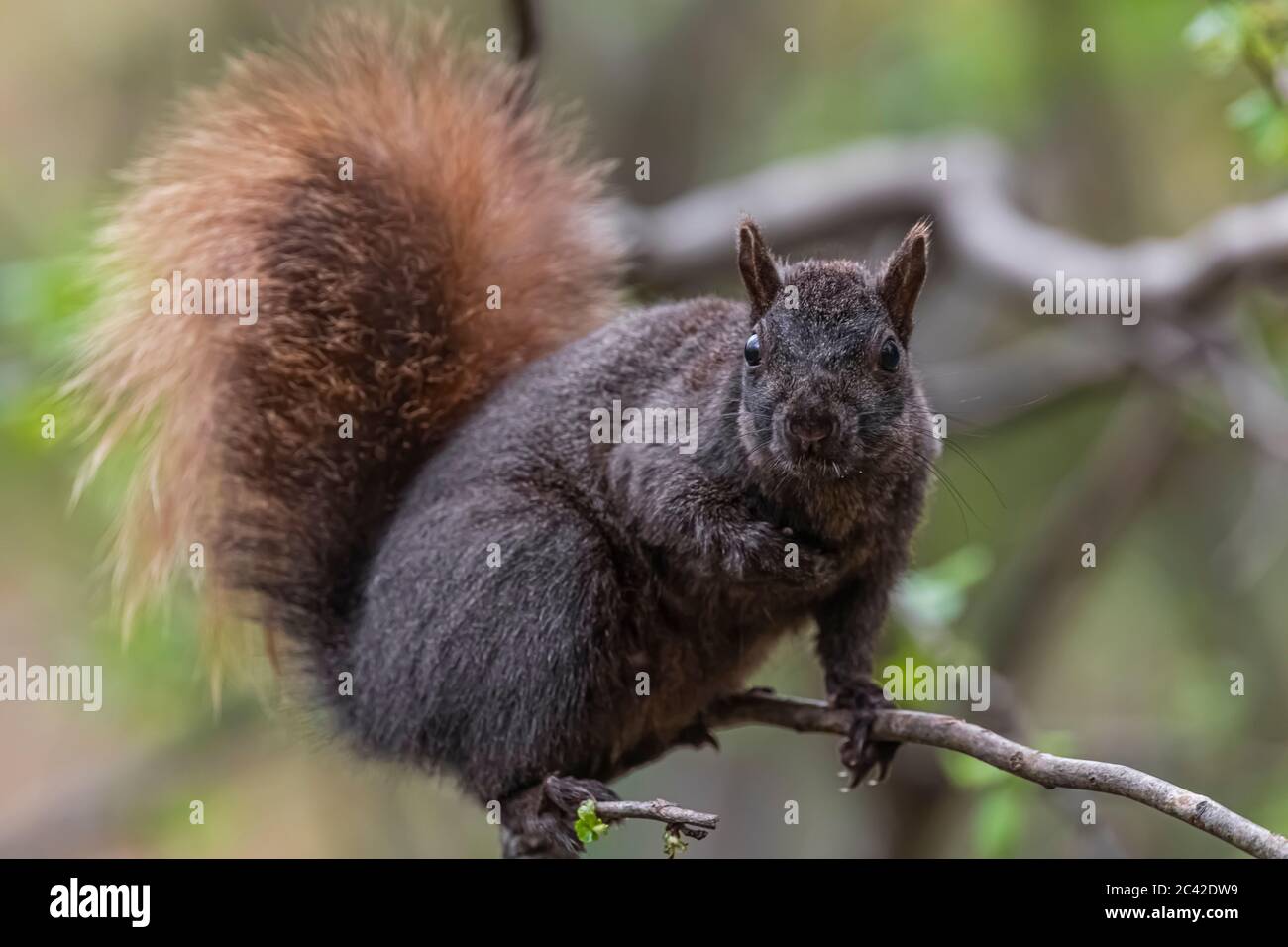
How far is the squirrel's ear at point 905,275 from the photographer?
3342 millimetres

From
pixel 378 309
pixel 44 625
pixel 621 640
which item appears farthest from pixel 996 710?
pixel 44 625

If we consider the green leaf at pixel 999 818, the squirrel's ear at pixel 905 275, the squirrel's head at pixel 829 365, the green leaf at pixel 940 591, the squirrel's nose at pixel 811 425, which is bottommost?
the green leaf at pixel 999 818

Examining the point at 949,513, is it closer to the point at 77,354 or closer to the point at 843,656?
the point at 843,656

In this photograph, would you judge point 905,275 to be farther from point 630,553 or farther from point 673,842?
point 673,842

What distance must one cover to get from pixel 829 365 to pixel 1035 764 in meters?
0.96

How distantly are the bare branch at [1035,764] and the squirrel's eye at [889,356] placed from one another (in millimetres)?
790

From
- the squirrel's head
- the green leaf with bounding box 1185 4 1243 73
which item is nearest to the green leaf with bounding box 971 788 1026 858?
the squirrel's head

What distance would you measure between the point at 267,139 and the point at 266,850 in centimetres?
564

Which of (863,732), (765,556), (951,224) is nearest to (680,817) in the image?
(765,556)

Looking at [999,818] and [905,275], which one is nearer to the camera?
[905,275]

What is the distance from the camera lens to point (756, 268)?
3373 millimetres

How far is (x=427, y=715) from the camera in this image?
3.68 meters

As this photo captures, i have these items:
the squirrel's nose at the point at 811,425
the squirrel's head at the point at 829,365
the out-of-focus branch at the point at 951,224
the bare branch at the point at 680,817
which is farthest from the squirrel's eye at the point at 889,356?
the out-of-focus branch at the point at 951,224

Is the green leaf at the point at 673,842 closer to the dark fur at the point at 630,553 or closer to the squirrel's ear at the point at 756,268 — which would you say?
the dark fur at the point at 630,553
